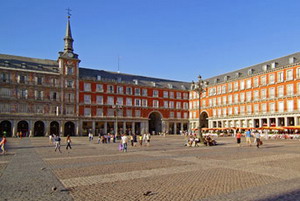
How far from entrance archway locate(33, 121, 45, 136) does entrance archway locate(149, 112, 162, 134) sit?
27.1 m

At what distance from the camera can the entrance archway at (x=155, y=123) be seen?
226ft

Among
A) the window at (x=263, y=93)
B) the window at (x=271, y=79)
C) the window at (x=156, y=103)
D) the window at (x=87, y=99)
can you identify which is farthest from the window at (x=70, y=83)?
the window at (x=271, y=79)

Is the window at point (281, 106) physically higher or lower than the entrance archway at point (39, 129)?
higher

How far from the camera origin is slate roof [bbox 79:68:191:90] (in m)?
60.2

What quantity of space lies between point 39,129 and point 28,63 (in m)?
14.1

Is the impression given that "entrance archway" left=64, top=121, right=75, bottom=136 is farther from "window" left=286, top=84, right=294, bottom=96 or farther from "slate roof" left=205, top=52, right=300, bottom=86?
"window" left=286, top=84, right=294, bottom=96

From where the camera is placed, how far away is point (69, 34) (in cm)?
5931

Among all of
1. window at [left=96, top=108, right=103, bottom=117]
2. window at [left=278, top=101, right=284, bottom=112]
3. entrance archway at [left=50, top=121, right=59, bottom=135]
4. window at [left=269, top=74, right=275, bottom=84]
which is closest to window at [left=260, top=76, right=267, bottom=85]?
window at [left=269, top=74, right=275, bottom=84]

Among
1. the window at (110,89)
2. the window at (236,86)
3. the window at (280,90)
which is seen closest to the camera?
the window at (280,90)

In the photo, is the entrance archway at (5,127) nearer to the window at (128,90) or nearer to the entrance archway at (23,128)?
the entrance archway at (23,128)

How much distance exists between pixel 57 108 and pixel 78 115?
4.64 meters

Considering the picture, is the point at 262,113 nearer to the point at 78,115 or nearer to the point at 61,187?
the point at 78,115

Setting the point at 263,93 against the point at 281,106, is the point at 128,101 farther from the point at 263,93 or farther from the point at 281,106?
the point at 281,106

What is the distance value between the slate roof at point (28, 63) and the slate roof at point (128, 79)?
6457mm
